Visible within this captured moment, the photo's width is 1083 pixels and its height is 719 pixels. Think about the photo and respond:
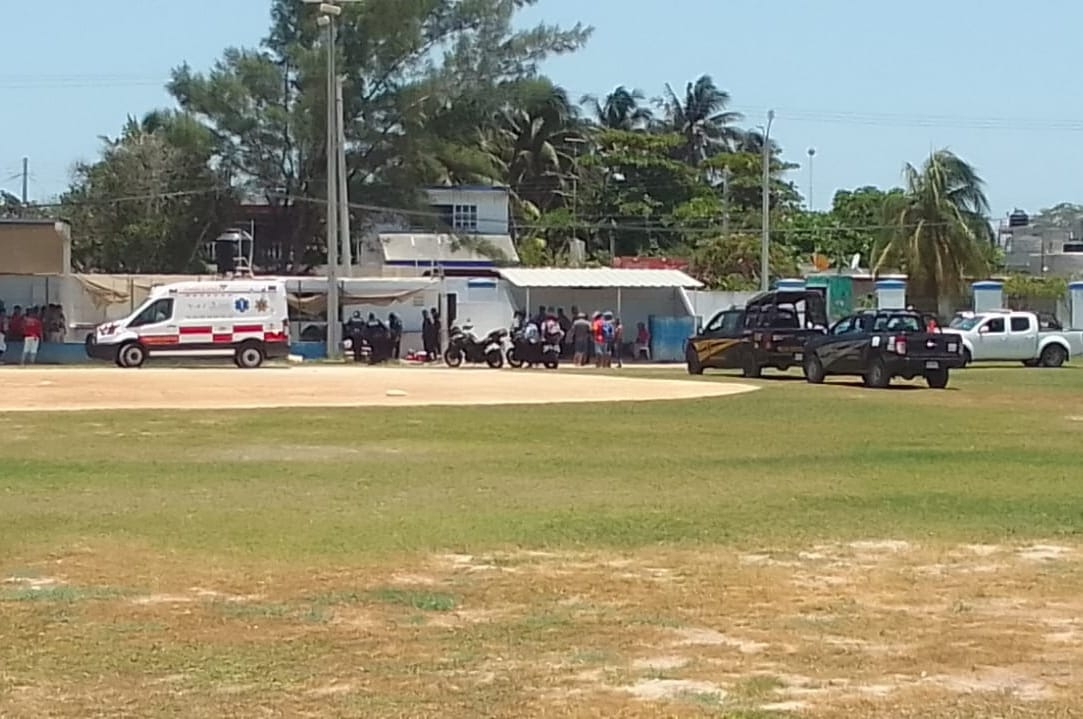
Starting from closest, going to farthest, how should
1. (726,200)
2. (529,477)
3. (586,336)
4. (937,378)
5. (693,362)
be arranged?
(529,477), (937,378), (693,362), (586,336), (726,200)

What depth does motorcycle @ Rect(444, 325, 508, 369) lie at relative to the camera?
48156 mm

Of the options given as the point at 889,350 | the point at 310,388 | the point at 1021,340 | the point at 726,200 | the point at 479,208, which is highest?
the point at 726,200

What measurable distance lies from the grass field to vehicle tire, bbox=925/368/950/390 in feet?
45.3

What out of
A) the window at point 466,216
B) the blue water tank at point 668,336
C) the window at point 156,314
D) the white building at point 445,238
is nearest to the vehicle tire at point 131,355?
the window at point 156,314

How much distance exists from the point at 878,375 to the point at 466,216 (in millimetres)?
39940

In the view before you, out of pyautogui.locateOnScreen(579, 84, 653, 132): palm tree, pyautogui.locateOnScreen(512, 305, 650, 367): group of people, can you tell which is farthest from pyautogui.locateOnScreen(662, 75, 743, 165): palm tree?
pyautogui.locateOnScreen(512, 305, 650, 367): group of people

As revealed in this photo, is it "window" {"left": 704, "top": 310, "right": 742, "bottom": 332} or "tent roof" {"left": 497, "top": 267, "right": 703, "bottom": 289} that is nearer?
"window" {"left": 704, "top": 310, "right": 742, "bottom": 332}

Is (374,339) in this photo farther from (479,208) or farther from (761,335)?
(479,208)

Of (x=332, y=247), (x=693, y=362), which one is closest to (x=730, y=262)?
(x=332, y=247)

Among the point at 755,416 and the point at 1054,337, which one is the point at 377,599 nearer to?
the point at 755,416

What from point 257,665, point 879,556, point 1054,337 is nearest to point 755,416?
point 879,556

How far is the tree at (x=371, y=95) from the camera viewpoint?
6744cm

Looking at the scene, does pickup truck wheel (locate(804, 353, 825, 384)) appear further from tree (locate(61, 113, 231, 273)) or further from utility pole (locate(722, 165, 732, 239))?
utility pole (locate(722, 165, 732, 239))

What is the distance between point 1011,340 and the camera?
49.2 m
